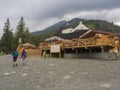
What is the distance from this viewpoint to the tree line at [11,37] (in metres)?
65.9

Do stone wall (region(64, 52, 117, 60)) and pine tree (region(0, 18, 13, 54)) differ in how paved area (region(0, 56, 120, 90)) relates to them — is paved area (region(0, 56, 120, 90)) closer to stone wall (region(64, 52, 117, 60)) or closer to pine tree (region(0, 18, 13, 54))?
stone wall (region(64, 52, 117, 60))

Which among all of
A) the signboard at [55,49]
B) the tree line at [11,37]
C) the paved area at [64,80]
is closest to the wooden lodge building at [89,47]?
the signboard at [55,49]

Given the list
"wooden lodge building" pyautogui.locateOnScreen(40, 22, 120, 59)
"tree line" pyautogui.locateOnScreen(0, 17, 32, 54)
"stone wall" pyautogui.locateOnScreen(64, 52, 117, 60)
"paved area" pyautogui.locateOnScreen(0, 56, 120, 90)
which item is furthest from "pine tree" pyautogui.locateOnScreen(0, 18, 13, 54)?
"paved area" pyautogui.locateOnScreen(0, 56, 120, 90)

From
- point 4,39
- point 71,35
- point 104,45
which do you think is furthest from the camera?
point 4,39

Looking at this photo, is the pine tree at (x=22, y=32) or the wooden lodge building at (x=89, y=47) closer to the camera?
the wooden lodge building at (x=89, y=47)

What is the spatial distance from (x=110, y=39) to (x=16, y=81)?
15.1 metres

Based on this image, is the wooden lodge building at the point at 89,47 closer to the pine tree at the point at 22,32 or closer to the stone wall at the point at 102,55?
the stone wall at the point at 102,55

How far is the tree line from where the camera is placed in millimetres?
65938

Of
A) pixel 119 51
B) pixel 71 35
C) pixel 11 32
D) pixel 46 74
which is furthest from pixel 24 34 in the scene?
pixel 46 74

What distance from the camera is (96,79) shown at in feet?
49.7

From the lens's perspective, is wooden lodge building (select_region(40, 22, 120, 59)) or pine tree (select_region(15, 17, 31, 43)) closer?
Answer: wooden lodge building (select_region(40, 22, 120, 59))

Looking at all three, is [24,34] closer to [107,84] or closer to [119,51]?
[119,51]

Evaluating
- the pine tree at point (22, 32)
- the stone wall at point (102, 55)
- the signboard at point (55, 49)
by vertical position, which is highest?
the pine tree at point (22, 32)

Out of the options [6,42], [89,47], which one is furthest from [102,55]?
[6,42]
